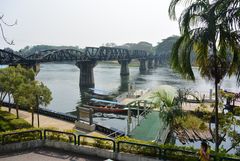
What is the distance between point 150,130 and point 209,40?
20618 millimetres

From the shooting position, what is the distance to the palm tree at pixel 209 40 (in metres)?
11.7

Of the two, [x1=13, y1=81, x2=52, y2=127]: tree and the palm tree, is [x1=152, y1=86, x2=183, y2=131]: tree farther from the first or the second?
[x1=13, y1=81, x2=52, y2=127]: tree

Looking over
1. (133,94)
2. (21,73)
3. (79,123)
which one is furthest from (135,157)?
(133,94)

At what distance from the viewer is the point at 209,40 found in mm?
11789

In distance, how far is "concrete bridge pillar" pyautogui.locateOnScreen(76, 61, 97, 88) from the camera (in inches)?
4077

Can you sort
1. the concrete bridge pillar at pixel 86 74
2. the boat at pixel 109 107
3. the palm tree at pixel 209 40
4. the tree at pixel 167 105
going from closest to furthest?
the palm tree at pixel 209 40, the tree at pixel 167 105, the boat at pixel 109 107, the concrete bridge pillar at pixel 86 74

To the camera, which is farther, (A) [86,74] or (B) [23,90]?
(A) [86,74]

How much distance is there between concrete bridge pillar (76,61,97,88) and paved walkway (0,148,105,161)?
8816 cm

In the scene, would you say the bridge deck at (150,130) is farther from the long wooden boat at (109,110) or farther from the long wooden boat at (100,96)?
the long wooden boat at (100,96)

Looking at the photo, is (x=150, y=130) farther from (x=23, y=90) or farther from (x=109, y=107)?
(x=109, y=107)

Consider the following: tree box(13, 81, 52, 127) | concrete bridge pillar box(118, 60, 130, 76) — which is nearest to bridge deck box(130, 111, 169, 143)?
tree box(13, 81, 52, 127)

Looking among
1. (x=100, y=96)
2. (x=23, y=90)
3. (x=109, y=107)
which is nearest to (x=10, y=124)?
(x=23, y=90)

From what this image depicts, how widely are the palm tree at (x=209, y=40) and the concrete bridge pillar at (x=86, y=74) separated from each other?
90.8m

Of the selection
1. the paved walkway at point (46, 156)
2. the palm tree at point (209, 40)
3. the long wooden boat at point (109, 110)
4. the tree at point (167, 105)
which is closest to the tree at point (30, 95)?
the paved walkway at point (46, 156)
